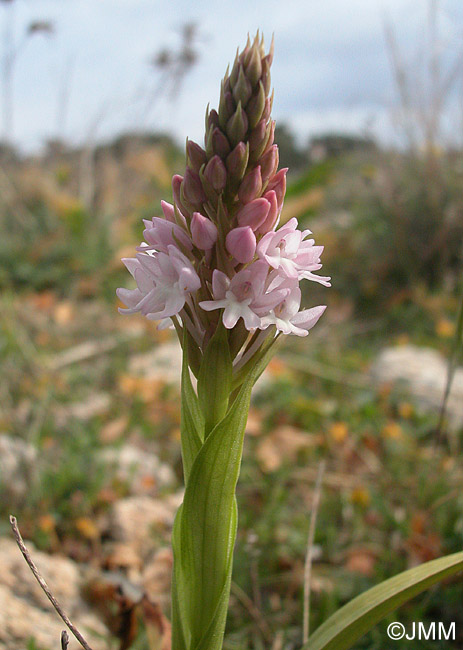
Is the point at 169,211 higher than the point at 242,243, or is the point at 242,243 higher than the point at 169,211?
the point at 169,211

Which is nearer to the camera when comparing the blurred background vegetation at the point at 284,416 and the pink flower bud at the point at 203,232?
the pink flower bud at the point at 203,232

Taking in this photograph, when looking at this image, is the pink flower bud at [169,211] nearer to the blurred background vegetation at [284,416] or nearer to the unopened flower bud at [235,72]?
the unopened flower bud at [235,72]

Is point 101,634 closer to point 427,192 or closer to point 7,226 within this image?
point 427,192

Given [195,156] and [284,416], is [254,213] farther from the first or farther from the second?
[284,416]

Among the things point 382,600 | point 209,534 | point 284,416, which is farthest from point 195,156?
point 284,416

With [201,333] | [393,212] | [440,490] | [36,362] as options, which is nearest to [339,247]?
[393,212]

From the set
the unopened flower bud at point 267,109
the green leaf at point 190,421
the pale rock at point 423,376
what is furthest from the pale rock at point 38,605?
the pale rock at point 423,376
